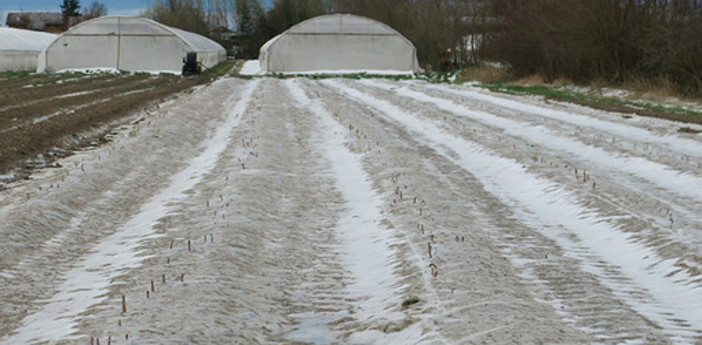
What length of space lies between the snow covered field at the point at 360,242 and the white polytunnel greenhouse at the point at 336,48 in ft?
120

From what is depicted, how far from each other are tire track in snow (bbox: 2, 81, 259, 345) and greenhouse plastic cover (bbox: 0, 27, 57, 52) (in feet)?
161

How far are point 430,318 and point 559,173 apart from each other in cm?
758

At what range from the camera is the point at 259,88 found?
37.3 m

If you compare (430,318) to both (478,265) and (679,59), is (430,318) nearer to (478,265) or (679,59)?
(478,265)

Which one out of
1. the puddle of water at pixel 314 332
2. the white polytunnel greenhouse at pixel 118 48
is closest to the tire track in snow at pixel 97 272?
the puddle of water at pixel 314 332

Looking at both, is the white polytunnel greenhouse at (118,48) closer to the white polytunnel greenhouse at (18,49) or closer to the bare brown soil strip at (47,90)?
the white polytunnel greenhouse at (18,49)

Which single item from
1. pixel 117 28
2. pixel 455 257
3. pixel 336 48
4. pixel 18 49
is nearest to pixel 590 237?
pixel 455 257

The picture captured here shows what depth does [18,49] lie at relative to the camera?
58.8 metres

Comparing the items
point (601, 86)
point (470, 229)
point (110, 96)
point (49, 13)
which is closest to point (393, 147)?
point (470, 229)

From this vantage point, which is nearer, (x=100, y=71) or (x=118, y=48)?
(x=100, y=71)

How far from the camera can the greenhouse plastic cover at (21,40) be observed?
58319 millimetres

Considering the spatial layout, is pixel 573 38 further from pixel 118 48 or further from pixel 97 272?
pixel 97 272

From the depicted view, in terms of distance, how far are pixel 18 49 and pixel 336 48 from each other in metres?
21.6

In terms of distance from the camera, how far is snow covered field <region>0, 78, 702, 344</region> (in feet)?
21.6
